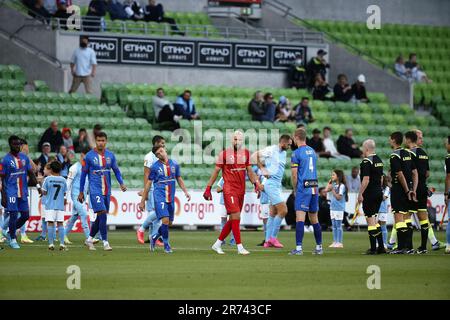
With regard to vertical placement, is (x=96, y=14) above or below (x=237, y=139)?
above

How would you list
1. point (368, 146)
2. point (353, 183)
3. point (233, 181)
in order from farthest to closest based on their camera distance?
point (353, 183)
point (368, 146)
point (233, 181)

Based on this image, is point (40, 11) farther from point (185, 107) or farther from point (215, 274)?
point (215, 274)

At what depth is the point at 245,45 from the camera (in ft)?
133

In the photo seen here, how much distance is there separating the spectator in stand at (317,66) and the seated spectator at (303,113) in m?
2.66

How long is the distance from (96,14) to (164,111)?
183 inches

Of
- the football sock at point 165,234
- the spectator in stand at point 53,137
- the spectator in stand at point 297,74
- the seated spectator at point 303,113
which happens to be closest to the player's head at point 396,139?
the football sock at point 165,234

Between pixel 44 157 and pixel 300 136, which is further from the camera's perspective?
pixel 44 157

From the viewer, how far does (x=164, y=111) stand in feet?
119

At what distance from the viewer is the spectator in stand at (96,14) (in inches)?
1479

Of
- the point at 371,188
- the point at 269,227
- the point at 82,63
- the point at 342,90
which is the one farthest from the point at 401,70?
the point at 371,188

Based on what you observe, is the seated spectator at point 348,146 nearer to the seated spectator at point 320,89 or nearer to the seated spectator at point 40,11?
the seated spectator at point 320,89

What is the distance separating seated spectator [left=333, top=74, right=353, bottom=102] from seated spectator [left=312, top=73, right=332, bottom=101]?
349 millimetres
